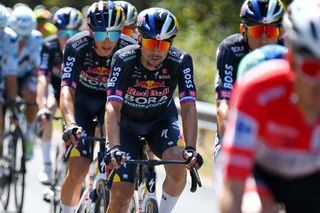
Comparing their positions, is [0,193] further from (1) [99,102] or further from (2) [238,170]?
(2) [238,170]

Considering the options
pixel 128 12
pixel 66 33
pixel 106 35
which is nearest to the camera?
pixel 106 35

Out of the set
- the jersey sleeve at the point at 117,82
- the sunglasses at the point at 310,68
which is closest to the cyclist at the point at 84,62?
the jersey sleeve at the point at 117,82

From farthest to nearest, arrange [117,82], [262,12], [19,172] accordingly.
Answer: [19,172] < [262,12] < [117,82]

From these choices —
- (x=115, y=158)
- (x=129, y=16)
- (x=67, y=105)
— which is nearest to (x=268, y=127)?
(x=115, y=158)

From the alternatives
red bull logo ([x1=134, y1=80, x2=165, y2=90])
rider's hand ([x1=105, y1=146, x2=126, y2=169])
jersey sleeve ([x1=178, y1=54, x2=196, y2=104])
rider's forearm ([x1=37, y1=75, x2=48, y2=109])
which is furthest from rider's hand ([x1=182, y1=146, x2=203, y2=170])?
rider's forearm ([x1=37, y1=75, x2=48, y2=109])

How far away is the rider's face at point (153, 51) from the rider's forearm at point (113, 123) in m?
0.46

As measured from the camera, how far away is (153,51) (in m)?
7.79

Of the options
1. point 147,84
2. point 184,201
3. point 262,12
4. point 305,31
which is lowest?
point 184,201

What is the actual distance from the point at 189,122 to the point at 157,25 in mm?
829

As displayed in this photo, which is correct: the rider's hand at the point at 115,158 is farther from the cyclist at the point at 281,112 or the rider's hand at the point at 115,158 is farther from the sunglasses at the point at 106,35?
the cyclist at the point at 281,112

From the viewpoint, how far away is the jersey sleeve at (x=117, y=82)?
774 cm

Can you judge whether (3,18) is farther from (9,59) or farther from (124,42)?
(124,42)

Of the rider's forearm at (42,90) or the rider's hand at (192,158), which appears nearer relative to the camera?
the rider's hand at (192,158)

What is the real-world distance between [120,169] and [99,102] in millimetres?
1879
